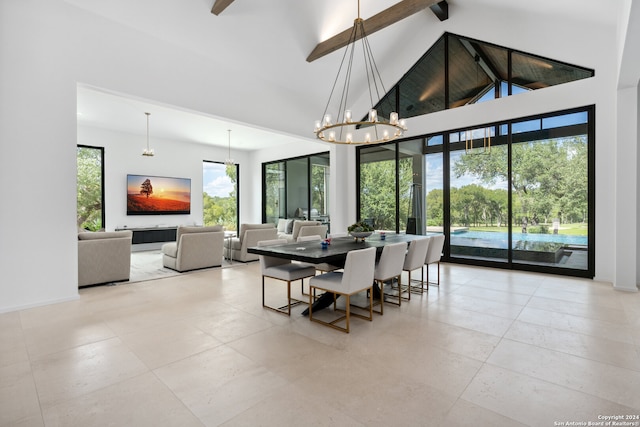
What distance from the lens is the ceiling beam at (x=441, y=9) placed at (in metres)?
6.03

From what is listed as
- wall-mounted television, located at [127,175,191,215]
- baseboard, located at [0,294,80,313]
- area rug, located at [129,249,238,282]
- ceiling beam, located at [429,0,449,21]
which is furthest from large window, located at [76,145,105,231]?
ceiling beam, located at [429,0,449,21]

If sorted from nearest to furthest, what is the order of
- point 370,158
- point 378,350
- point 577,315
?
point 378,350 < point 577,315 < point 370,158

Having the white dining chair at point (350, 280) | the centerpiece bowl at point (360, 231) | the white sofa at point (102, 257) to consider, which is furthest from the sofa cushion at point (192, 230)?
the white dining chair at point (350, 280)

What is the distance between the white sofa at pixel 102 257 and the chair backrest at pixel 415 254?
4.44 meters

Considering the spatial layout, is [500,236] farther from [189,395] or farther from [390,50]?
[189,395]

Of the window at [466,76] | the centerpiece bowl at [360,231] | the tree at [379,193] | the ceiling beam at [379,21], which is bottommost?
the centerpiece bowl at [360,231]

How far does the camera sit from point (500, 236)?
19.7ft

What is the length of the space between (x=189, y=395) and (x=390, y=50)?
7.50 meters

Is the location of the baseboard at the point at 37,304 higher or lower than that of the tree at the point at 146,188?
lower

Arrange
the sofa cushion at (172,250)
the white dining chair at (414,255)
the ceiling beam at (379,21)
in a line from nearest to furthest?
1. the white dining chair at (414,255)
2. the ceiling beam at (379,21)
3. the sofa cushion at (172,250)

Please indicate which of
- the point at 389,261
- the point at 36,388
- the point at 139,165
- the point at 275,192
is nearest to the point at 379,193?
the point at 275,192

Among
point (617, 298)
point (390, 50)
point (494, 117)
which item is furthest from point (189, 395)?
point (390, 50)

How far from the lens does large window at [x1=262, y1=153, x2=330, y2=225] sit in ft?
31.3

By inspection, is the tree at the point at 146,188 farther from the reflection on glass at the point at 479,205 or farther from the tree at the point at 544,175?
the tree at the point at 544,175
